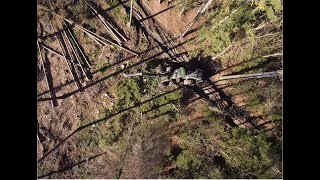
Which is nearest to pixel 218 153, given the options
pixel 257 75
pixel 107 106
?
pixel 257 75

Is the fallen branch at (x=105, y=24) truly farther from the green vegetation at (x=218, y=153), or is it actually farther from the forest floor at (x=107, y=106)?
the green vegetation at (x=218, y=153)

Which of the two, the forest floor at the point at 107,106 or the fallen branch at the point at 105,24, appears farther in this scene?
the fallen branch at the point at 105,24

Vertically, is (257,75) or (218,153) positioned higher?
(257,75)

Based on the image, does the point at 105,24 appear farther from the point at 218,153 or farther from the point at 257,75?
the point at 218,153

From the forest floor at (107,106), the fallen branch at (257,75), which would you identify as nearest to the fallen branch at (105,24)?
the forest floor at (107,106)

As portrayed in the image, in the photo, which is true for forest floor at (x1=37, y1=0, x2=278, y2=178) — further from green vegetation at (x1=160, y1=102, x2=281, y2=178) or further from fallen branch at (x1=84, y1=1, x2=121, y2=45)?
green vegetation at (x1=160, y1=102, x2=281, y2=178)

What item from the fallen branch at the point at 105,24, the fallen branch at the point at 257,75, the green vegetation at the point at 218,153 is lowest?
the green vegetation at the point at 218,153

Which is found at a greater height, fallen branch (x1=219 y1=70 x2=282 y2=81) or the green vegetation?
fallen branch (x1=219 y1=70 x2=282 y2=81)

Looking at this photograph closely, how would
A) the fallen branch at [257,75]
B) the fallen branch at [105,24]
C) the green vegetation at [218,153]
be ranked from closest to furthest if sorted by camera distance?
the green vegetation at [218,153] < the fallen branch at [257,75] < the fallen branch at [105,24]

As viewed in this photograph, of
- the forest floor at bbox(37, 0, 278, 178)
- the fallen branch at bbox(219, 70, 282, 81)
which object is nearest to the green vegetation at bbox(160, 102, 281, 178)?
the forest floor at bbox(37, 0, 278, 178)
